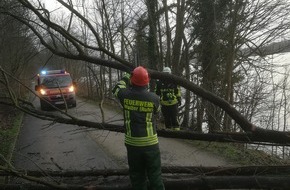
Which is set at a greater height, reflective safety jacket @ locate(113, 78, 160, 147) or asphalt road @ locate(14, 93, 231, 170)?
reflective safety jacket @ locate(113, 78, 160, 147)

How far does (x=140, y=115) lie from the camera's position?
4938 mm

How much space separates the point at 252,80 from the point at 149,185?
1307 centimetres

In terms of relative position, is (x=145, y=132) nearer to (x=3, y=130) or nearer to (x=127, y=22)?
(x=3, y=130)

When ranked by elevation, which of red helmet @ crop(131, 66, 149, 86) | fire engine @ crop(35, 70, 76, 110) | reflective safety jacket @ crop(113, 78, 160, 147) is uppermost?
red helmet @ crop(131, 66, 149, 86)

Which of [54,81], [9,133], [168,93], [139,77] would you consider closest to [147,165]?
[139,77]

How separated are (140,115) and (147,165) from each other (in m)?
0.72

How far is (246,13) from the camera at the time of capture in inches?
586

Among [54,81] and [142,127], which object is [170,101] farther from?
[54,81]

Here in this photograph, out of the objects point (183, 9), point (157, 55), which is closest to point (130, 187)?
point (183, 9)

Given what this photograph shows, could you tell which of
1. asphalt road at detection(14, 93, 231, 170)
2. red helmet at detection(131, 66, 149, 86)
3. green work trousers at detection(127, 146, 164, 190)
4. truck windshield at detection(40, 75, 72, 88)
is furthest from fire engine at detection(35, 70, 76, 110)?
red helmet at detection(131, 66, 149, 86)

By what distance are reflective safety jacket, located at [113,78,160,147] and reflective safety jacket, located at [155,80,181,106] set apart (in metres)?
4.98

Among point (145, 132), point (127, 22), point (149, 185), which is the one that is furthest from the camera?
point (127, 22)

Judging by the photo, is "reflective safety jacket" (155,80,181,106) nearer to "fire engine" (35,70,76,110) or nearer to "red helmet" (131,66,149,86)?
"red helmet" (131,66,149,86)

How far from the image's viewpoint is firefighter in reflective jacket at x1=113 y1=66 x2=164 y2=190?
4887 mm
